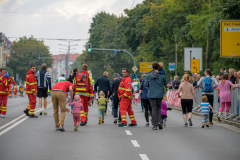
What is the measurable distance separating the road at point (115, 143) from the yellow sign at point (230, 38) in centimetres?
353

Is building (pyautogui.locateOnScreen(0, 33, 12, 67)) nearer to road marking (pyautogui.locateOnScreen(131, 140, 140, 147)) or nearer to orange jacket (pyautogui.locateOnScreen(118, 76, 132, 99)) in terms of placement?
orange jacket (pyautogui.locateOnScreen(118, 76, 132, 99))

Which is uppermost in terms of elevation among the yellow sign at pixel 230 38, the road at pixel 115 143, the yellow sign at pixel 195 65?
the yellow sign at pixel 230 38

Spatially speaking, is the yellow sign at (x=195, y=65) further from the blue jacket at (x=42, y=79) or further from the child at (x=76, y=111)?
the child at (x=76, y=111)

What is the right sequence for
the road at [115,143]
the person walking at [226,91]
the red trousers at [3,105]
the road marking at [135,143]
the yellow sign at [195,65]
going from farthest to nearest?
the yellow sign at [195,65] < the red trousers at [3,105] < the person walking at [226,91] < the road marking at [135,143] < the road at [115,143]

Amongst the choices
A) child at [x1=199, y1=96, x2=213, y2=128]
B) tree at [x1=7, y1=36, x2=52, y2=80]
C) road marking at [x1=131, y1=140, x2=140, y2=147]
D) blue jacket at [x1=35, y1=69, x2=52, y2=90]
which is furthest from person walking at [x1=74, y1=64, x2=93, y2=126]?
tree at [x1=7, y1=36, x2=52, y2=80]

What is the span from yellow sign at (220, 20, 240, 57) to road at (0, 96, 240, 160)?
3.53 m

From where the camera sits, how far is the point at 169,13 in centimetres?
4062

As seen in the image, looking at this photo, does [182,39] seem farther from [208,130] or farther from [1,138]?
[1,138]

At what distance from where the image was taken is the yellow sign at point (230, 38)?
17062 mm

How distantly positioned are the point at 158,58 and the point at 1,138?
137 ft

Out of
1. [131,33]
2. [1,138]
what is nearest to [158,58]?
[131,33]

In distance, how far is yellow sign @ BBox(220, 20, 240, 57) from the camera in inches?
672

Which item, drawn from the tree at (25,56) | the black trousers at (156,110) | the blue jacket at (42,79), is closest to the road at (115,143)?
the black trousers at (156,110)

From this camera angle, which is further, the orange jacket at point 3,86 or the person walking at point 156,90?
the orange jacket at point 3,86
